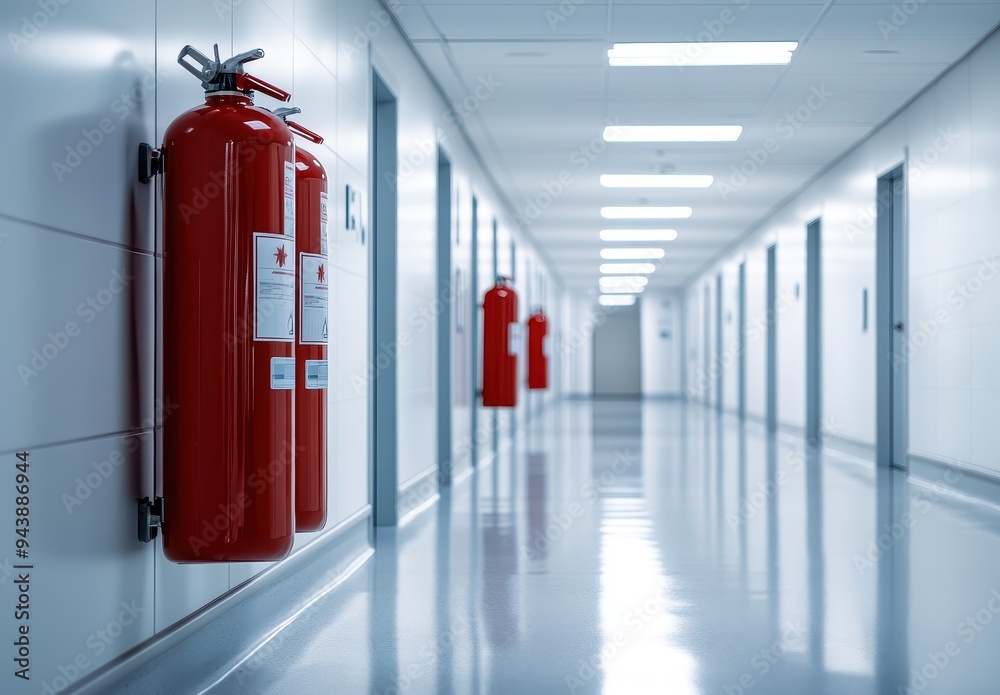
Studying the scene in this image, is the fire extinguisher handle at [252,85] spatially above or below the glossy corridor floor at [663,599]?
above

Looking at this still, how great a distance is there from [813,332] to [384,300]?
301 inches

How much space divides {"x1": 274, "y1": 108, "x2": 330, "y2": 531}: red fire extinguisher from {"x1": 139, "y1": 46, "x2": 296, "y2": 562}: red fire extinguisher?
41 centimetres

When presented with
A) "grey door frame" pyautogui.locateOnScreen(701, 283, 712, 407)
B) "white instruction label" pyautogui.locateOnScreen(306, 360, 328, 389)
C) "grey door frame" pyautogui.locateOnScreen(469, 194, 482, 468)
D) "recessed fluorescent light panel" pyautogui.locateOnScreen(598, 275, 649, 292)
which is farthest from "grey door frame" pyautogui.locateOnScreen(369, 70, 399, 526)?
"recessed fluorescent light panel" pyautogui.locateOnScreen(598, 275, 649, 292)

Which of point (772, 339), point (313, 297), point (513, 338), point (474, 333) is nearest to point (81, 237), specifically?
point (313, 297)

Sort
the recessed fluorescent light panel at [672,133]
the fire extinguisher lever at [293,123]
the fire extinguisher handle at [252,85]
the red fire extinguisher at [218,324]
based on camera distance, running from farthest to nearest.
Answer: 1. the recessed fluorescent light panel at [672,133]
2. the fire extinguisher lever at [293,123]
3. the fire extinguisher handle at [252,85]
4. the red fire extinguisher at [218,324]

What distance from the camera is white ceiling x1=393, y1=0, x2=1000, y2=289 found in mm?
5770

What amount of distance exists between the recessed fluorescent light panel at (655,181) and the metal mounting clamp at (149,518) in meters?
8.84

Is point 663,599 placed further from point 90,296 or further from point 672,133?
point 672,133

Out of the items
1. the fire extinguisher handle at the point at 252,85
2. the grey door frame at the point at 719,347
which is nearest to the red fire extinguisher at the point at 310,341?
the fire extinguisher handle at the point at 252,85

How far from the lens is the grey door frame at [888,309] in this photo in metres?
9.02

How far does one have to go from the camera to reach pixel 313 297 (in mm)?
A: 2982

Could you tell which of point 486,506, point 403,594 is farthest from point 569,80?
point 403,594

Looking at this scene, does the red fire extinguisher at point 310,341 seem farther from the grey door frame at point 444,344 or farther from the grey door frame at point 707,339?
the grey door frame at point 707,339

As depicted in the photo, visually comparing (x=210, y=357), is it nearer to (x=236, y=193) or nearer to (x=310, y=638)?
(x=236, y=193)
